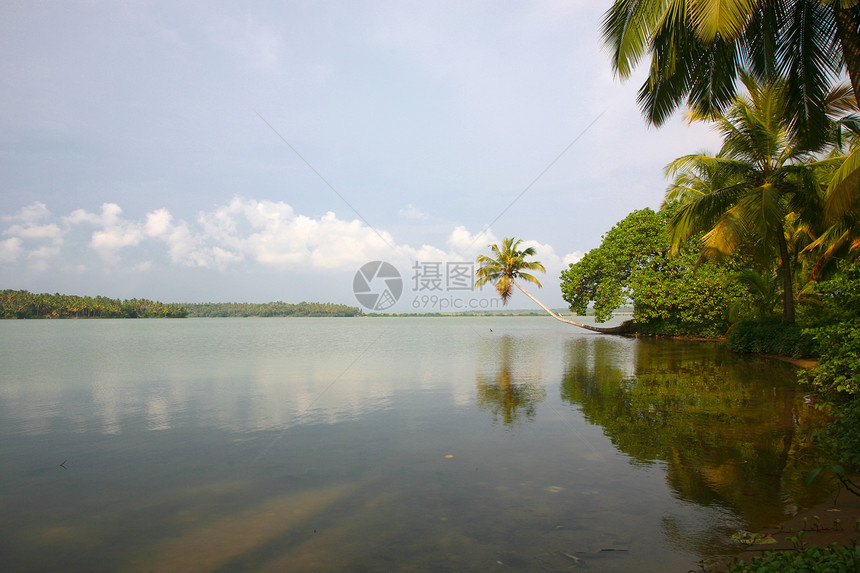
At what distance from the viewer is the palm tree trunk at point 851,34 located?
20.5 ft

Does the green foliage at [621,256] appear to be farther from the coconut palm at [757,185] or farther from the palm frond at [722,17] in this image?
the palm frond at [722,17]

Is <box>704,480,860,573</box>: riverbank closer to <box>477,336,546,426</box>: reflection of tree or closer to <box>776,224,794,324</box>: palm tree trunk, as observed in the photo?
<box>477,336,546,426</box>: reflection of tree

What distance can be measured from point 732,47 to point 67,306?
348ft

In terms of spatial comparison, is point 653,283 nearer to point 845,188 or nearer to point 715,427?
point 845,188

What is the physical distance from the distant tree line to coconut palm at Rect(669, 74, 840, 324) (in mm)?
102451

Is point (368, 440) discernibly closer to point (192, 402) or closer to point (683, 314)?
point (192, 402)

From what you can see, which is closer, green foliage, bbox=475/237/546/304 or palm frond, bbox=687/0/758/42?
palm frond, bbox=687/0/758/42

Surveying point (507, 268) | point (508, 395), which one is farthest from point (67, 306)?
point (508, 395)

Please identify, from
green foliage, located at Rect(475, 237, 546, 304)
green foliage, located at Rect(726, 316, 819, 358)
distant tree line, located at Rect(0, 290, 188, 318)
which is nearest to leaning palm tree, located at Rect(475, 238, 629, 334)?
green foliage, located at Rect(475, 237, 546, 304)

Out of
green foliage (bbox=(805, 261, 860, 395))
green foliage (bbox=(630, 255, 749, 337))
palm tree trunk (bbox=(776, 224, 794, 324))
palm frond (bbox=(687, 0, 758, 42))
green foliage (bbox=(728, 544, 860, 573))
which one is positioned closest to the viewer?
green foliage (bbox=(728, 544, 860, 573))

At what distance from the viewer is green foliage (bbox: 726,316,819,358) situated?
13.2m

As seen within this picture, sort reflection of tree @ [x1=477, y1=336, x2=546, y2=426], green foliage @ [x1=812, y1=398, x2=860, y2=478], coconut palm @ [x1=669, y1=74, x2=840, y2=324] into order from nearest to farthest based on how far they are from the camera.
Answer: green foliage @ [x1=812, y1=398, x2=860, y2=478], reflection of tree @ [x1=477, y1=336, x2=546, y2=426], coconut palm @ [x1=669, y1=74, x2=840, y2=324]

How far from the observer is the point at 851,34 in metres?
6.30

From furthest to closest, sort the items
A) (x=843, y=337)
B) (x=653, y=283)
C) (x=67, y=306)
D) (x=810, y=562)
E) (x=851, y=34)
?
(x=67, y=306) < (x=653, y=283) < (x=843, y=337) < (x=851, y=34) < (x=810, y=562)
